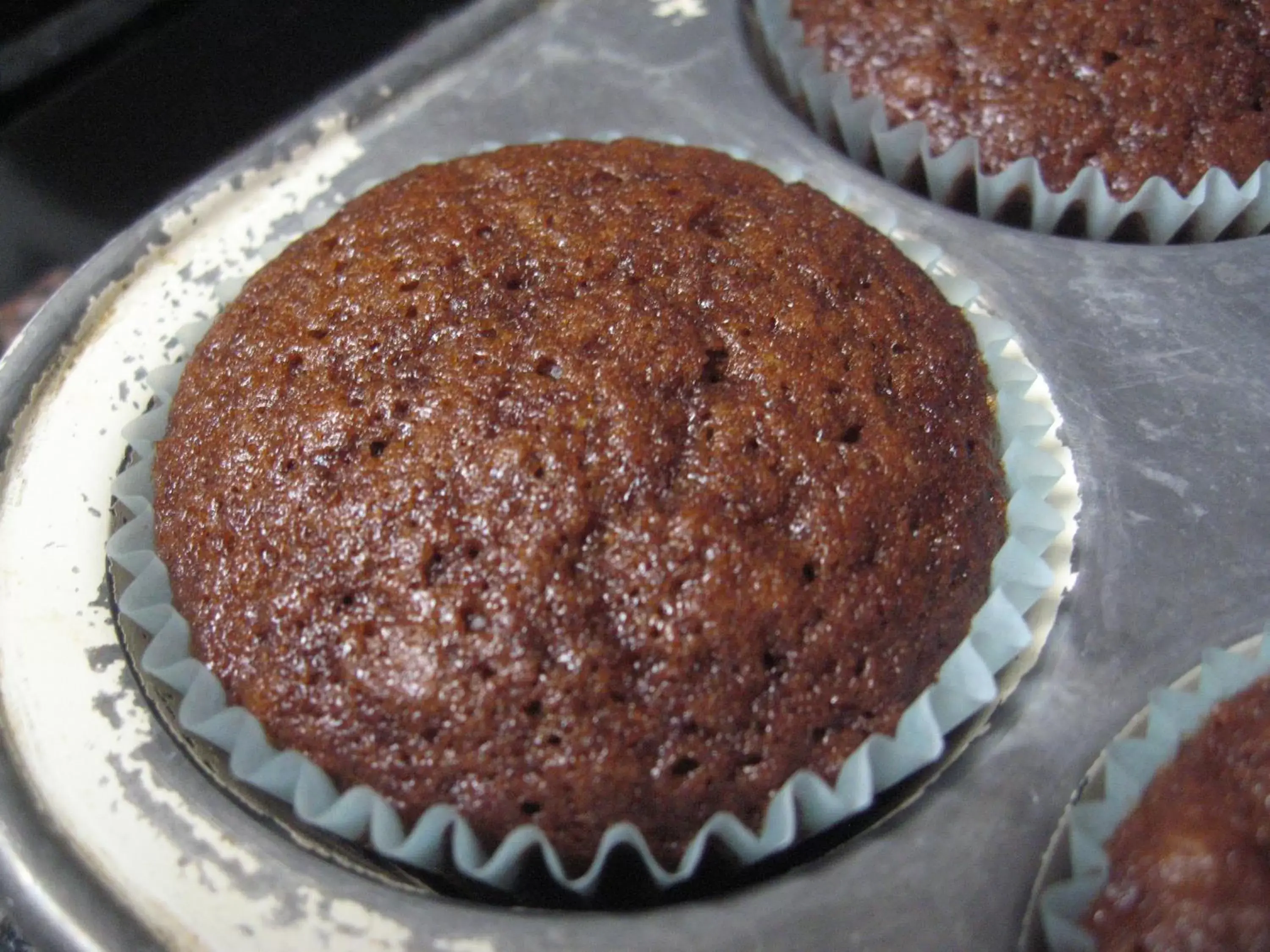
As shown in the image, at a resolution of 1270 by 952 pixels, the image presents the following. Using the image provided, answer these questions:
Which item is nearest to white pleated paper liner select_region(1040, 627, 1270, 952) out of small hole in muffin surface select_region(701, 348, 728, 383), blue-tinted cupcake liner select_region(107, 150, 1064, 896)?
blue-tinted cupcake liner select_region(107, 150, 1064, 896)

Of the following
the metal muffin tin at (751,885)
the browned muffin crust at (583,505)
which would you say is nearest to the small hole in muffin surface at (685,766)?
the browned muffin crust at (583,505)

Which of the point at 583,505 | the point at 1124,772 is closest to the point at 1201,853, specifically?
the point at 1124,772

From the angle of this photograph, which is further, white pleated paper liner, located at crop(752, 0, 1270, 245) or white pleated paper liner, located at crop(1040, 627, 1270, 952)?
white pleated paper liner, located at crop(752, 0, 1270, 245)

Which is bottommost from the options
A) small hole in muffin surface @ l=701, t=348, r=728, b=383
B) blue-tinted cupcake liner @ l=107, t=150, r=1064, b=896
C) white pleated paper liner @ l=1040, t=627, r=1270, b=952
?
white pleated paper liner @ l=1040, t=627, r=1270, b=952

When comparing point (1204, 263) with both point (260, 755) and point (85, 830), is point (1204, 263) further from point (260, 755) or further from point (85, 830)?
point (85, 830)

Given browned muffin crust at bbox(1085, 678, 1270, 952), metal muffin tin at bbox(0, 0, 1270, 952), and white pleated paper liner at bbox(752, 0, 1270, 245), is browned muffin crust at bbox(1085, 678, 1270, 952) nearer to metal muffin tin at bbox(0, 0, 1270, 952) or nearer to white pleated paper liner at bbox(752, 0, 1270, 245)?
metal muffin tin at bbox(0, 0, 1270, 952)

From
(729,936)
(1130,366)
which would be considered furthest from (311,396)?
(1130,366)

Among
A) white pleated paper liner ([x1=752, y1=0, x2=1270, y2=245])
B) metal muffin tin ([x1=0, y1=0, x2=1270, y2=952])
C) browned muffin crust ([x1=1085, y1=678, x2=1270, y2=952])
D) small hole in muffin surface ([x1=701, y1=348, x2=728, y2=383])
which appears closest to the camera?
browned muffin crust ([x1=1085, y1=678, x2=1270, y2=952])

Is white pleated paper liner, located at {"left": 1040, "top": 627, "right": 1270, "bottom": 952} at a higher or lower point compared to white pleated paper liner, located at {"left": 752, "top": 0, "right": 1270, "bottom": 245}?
lower
